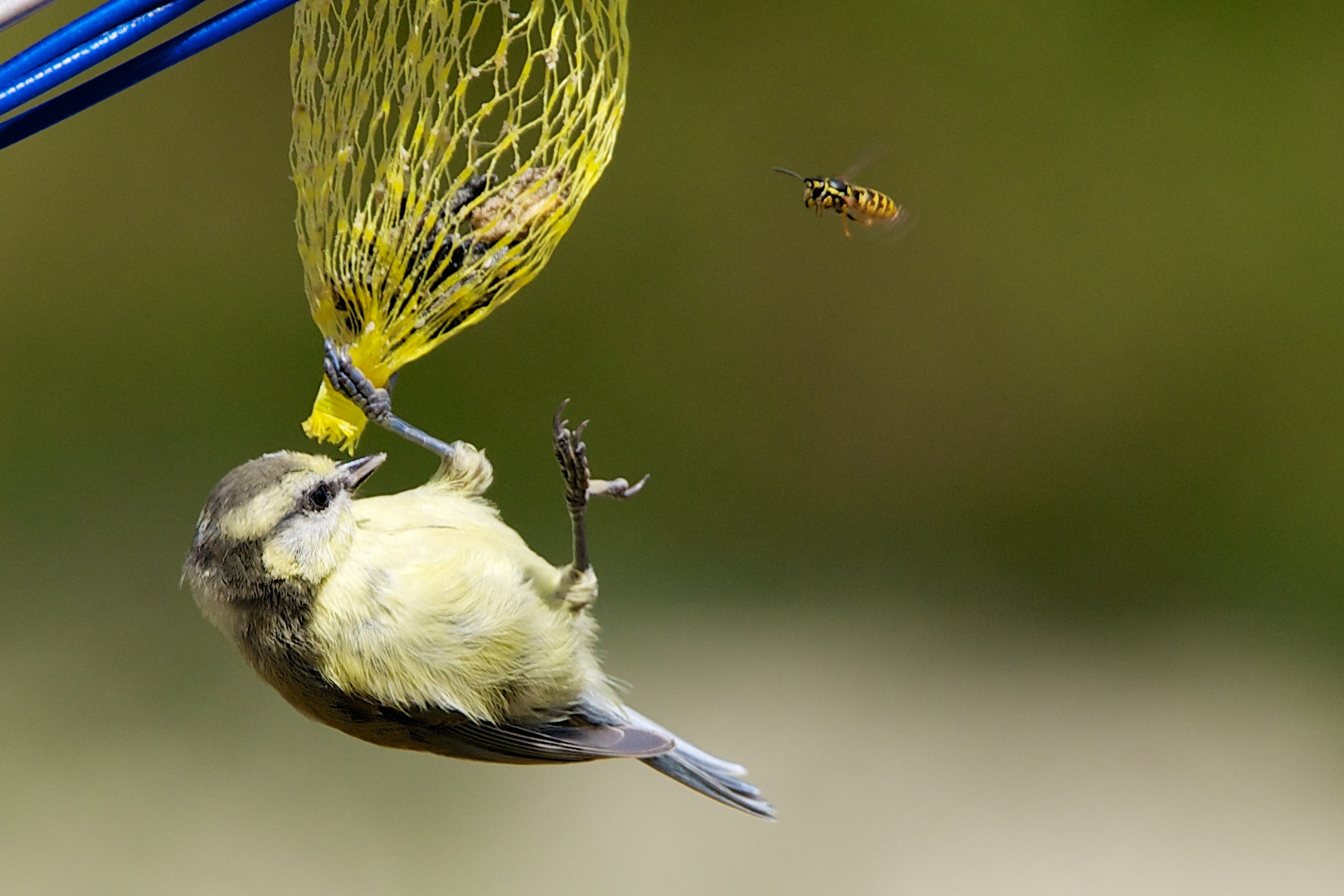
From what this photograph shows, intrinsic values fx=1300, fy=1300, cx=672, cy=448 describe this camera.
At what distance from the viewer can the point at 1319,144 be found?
10.0 feet

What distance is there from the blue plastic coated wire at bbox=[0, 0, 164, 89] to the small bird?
0.40m

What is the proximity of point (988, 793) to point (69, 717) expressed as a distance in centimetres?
227

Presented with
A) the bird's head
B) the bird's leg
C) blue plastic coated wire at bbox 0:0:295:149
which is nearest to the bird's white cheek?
the bird's head

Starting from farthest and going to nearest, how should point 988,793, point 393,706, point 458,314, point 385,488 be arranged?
1. point 988,793
2. point 385,488
3. point 393,706
4. point 458,314

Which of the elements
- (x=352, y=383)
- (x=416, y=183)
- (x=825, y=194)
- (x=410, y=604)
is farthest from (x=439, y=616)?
(x=825, y=194)

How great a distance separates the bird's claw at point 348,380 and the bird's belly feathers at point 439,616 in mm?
190

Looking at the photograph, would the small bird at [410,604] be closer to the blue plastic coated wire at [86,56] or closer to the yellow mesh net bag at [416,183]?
the yellow mesh net bag at [416,183]

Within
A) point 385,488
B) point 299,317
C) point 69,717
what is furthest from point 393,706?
point 69,717

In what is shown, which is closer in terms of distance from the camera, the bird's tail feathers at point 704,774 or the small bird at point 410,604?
the small bird at point 410,604

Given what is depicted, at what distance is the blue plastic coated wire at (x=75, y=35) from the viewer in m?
0.84

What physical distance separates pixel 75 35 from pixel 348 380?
426 millimetres

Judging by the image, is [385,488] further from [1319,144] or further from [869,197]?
[1319,144]

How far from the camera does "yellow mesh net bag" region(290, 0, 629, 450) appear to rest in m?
1.16

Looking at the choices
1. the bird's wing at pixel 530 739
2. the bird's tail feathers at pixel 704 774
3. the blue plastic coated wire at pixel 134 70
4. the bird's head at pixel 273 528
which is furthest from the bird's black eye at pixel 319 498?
the bird's tail feathers at pixel 704 774
